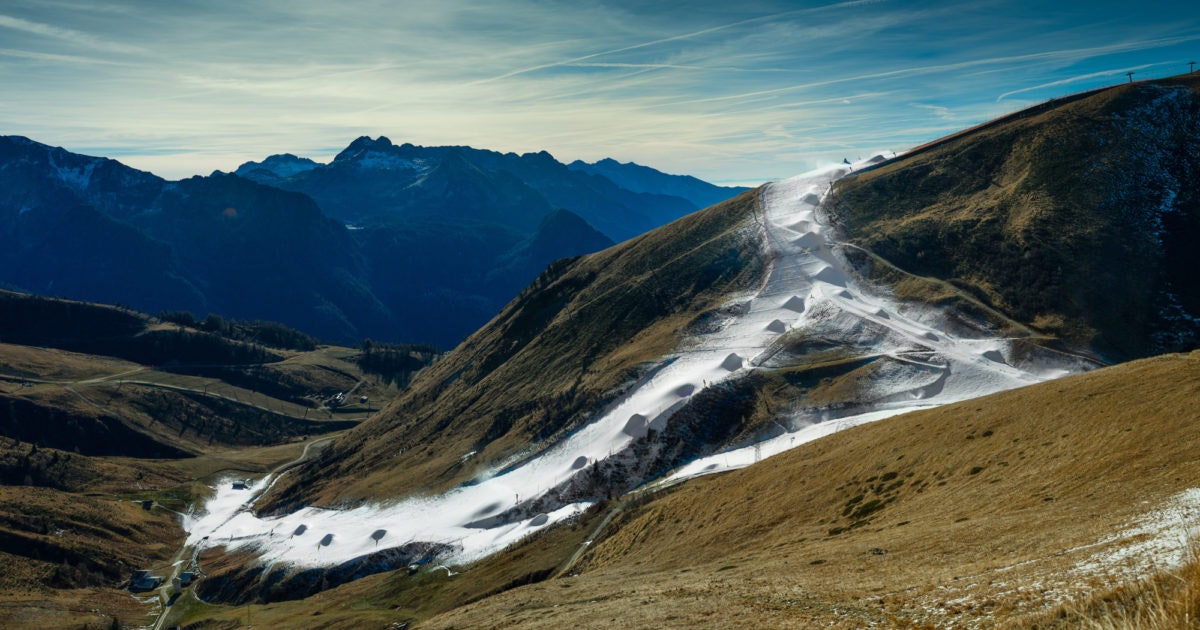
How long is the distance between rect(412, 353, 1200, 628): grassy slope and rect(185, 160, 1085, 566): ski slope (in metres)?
24.6

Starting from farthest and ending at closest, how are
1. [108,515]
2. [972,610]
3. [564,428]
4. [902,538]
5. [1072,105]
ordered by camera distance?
[108,515]
[1072,105]
[564,428]
[902,538]
[972,610]

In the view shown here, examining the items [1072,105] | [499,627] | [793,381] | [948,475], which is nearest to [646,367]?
[793,381]

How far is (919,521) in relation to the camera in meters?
41.6

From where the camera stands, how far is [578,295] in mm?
182000

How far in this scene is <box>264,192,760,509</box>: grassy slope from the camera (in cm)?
13200

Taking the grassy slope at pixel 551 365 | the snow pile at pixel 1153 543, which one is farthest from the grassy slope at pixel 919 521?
the grassy slope at pixel 551 365

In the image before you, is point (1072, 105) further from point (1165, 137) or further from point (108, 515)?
point (108, 515)

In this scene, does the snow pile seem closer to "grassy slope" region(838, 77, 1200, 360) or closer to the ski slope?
the ski slope

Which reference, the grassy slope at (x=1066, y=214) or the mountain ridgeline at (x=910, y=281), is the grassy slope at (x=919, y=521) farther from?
the grassy slope at (x=1066, y=214)

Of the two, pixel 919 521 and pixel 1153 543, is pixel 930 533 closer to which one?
pixel 919 521

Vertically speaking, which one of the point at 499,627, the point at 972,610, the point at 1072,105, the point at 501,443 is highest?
the point at 1072,105

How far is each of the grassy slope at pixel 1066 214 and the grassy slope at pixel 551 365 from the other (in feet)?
113

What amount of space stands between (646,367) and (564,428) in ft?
59.7

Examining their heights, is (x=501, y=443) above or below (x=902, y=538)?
below
